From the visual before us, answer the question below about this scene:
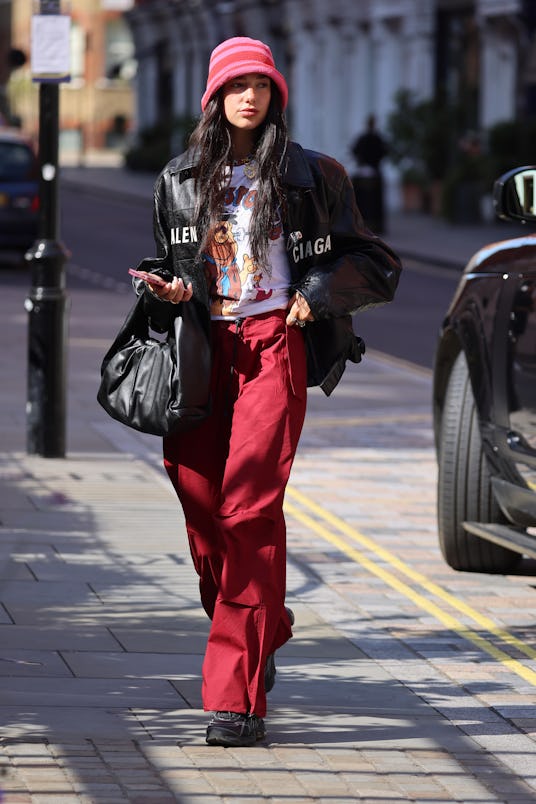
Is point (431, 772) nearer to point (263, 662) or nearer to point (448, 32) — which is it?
point (263, 662)

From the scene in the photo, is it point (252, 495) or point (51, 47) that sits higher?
point (51, 47)

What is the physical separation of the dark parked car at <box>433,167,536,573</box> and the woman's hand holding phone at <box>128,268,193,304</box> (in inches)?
65.6

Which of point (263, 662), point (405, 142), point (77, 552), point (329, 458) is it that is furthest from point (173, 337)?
point (405, 142)

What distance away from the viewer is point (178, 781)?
4.95m

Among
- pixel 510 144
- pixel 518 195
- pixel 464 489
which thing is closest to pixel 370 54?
pixel 510 144

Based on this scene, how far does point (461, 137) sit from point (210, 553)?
33470 mm

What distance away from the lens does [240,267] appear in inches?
212

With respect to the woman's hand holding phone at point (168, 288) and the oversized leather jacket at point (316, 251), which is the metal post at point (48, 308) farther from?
the woman's hand holding phone at point (168, 288)

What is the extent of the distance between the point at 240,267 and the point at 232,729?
1.19 meters

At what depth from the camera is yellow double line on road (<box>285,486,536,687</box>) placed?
Result: 21.5 ft

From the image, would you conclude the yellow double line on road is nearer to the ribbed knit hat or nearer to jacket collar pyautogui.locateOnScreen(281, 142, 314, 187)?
jacket collar pyautogui.locateOnScreen(281, 142, 314, 187)

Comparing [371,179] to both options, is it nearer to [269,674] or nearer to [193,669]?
[193,669]

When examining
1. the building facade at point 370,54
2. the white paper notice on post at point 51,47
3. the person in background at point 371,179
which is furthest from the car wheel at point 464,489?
the building facade at point 370,54

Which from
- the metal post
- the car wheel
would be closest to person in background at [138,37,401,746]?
the car wheel
